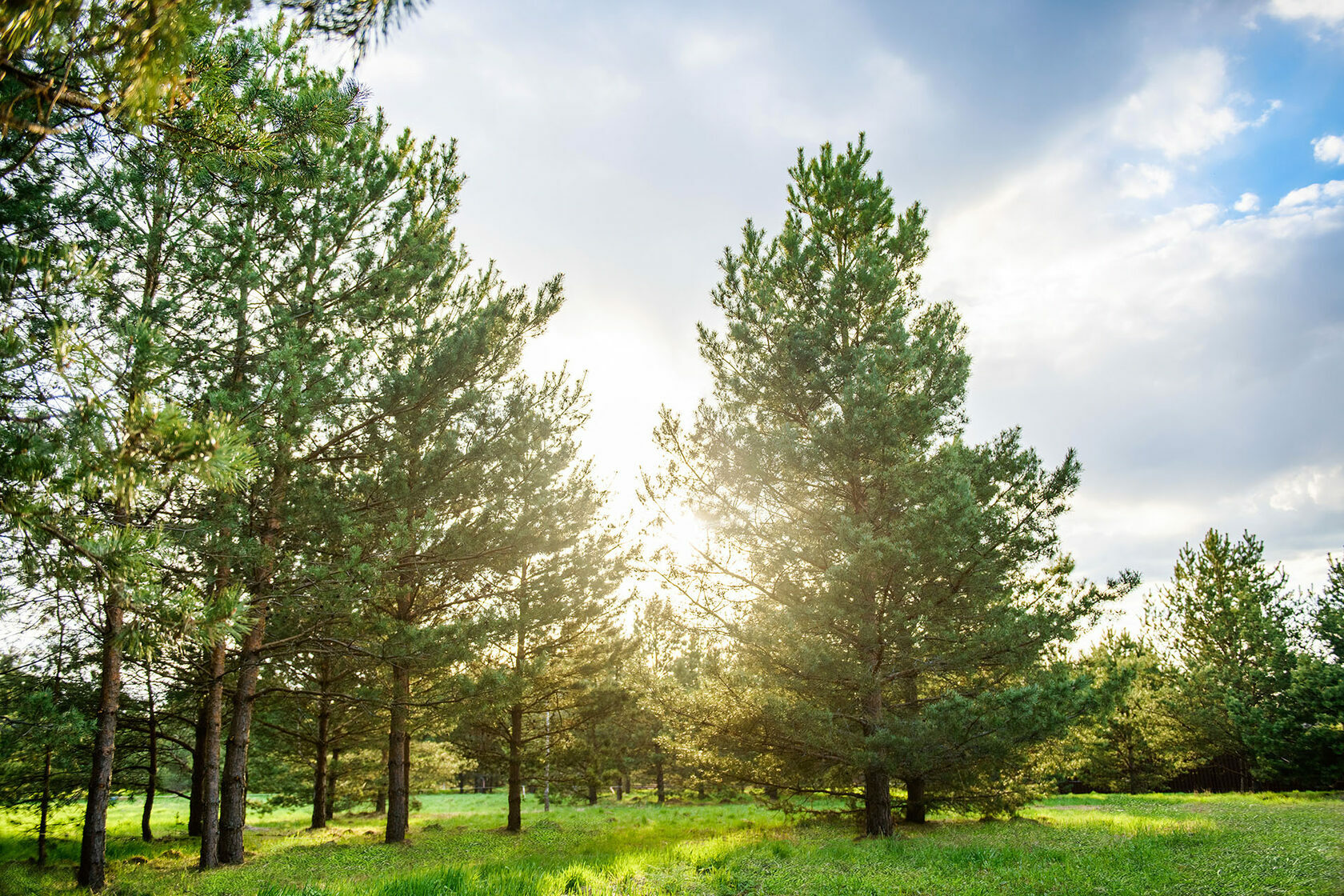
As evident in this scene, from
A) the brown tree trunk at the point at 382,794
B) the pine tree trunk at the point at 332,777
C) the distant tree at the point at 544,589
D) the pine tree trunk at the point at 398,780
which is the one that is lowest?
the brown tree trunk at the point at 382,794

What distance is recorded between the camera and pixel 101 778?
30.1 ft

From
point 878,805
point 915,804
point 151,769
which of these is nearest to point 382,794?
point 151,769

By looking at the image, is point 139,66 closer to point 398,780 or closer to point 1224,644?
point 398,780

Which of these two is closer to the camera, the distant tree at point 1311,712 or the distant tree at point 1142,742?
the distant tree at point 1311,712

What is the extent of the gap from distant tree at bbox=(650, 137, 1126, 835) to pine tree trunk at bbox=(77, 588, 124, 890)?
8920 mm

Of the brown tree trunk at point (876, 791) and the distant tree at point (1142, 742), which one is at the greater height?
the brown tree trunk at point (876, 791)

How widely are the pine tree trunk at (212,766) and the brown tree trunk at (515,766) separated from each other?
676 centimetres

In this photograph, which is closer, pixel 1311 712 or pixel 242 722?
pixel 242 722

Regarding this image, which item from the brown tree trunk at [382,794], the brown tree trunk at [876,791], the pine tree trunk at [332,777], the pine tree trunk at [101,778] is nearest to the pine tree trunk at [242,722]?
the pine tree trunk at [101,778]

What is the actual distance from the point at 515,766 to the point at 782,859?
9.65 metres

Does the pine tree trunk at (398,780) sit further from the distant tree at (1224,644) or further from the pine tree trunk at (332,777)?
the distant tree at (1224,644)

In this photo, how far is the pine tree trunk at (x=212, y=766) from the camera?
396 inches

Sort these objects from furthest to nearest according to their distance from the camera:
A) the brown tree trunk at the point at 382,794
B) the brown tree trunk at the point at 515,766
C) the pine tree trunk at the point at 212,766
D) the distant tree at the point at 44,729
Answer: the brown tree trunk at the point at 382,794
the brown tree trunk at the point at 515,766
the pine tree trunk at the point at 212,766
the distant tree at the point at 44,729

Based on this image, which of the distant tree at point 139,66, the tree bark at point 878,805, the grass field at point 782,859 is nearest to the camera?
the distant tree at point 139,66
